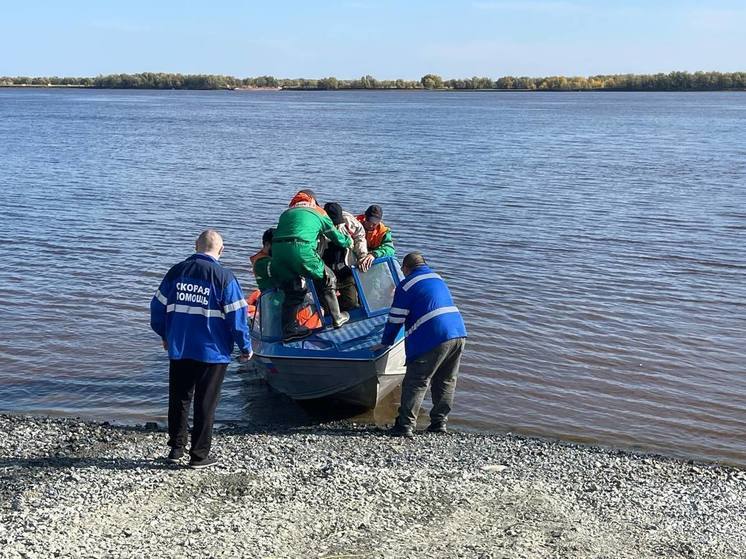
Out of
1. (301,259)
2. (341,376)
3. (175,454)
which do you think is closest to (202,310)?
(175,454)

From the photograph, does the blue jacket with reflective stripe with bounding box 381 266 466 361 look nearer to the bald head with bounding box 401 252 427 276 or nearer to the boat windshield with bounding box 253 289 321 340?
the bald head with bounding box 401 252 427 276

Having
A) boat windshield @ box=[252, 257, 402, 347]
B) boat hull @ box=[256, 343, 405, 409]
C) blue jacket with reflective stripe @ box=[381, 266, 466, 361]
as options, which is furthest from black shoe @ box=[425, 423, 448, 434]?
boat windshield @ box=[252, 257, 402, 347]

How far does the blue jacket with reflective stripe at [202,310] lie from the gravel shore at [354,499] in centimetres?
117

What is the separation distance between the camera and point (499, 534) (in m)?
7.01

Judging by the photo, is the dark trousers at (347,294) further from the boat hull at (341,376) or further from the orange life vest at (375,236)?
the boat hull at (341,376)

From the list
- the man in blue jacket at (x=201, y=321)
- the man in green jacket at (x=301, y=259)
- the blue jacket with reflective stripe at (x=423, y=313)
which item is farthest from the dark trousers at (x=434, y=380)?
the man in blue jacket at (x=201, y=321)

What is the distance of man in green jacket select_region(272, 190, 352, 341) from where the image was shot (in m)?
10.1

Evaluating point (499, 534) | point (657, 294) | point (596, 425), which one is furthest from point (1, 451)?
point (657, 294)

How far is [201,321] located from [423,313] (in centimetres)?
249

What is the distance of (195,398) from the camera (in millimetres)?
8094

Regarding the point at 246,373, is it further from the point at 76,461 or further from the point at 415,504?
the point at 415,504

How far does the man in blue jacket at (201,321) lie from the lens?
7855mm

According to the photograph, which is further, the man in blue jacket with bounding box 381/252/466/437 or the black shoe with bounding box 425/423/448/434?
the black shoe with bounding box 425/423/448/434

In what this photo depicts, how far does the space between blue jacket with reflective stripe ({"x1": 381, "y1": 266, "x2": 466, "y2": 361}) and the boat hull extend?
576 millimetres
